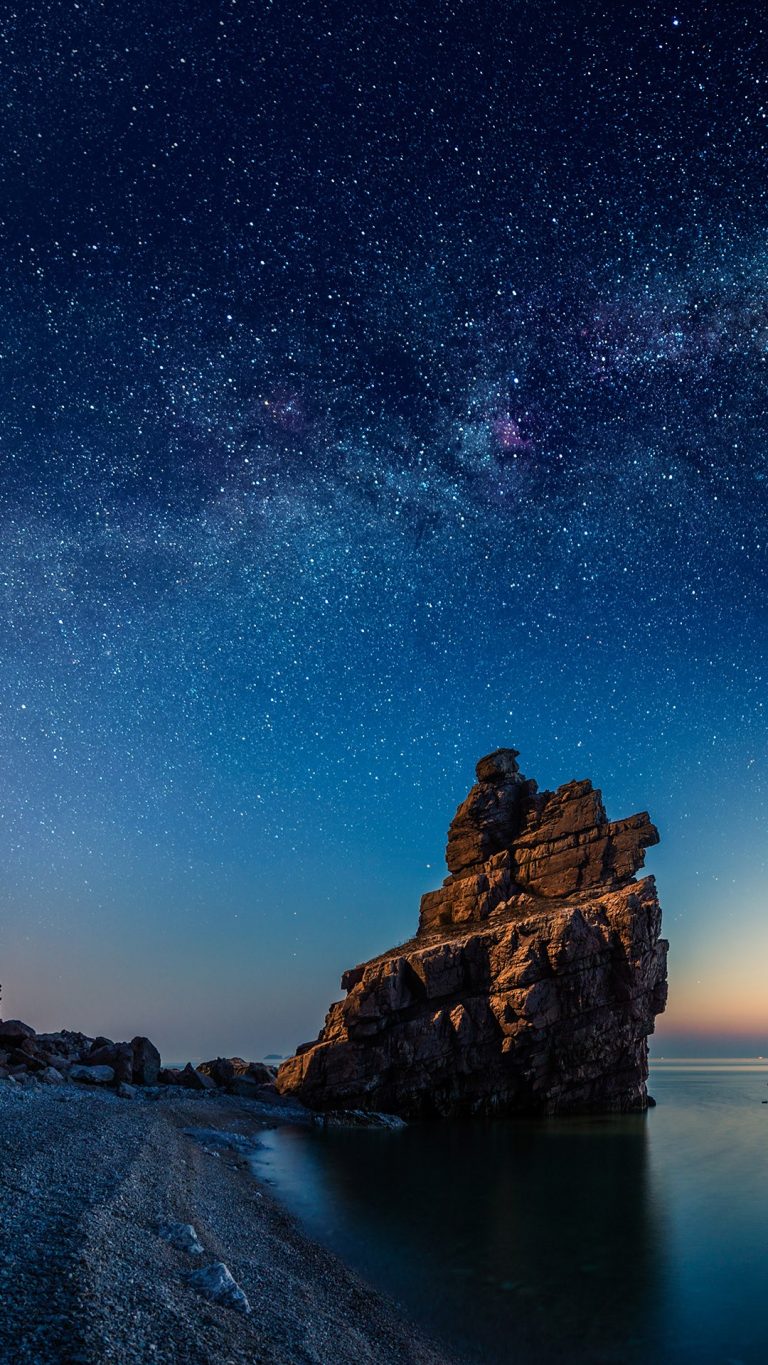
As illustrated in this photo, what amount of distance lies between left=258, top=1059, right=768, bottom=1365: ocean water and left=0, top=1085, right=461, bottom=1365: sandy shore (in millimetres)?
2588

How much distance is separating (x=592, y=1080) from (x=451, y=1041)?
51.8 feet

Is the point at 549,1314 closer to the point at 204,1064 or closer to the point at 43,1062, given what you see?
the point at 43,1062

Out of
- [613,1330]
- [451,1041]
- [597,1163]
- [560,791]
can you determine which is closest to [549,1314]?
[613,1330]

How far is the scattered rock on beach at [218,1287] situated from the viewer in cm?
1282

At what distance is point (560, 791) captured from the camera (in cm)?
8219

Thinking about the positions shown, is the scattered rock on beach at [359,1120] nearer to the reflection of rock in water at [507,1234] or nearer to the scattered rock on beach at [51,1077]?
the reflection of rock in water at [507,1234]

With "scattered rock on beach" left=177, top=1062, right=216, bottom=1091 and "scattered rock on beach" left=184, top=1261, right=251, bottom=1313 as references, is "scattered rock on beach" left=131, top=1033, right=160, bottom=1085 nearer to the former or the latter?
"scattered rock on beach" left=177, top=1062, right=216, bottom=1091

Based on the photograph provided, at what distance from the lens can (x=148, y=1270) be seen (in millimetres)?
12477

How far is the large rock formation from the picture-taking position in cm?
6203

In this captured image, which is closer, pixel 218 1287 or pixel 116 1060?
pixel 218 1287

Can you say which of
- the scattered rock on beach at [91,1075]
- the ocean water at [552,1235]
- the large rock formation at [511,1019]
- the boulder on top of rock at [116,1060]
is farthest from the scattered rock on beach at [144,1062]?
the ocean water at [552,1235]

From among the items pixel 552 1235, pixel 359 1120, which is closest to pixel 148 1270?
pixel 552 1235

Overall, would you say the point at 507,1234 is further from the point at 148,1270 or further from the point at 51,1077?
the point at 51,1077

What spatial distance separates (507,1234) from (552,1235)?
1.87 metres
